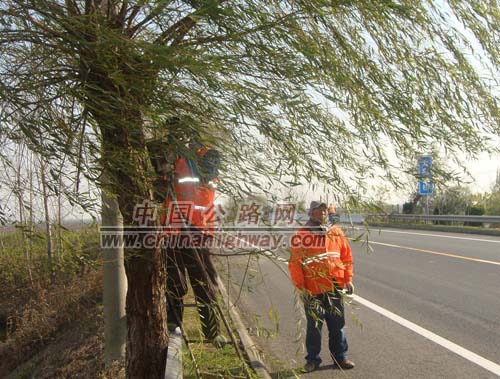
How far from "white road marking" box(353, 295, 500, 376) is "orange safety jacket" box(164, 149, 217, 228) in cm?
373

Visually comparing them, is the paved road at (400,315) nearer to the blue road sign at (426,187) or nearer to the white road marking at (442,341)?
the white road marking at (442,341)

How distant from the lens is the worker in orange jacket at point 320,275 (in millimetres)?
2906

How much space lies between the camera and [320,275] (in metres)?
2.84

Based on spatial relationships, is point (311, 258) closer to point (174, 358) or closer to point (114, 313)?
point (174, 358)

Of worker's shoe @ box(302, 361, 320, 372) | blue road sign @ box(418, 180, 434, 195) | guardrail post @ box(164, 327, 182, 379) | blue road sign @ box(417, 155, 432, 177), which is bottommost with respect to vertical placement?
worker's shoe @ box(302, 361, 320, 372)

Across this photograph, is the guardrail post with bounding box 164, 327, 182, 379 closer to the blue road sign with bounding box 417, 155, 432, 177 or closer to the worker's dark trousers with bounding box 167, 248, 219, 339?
the worker's dark trousers with bounding box 167, 248, 219, 339

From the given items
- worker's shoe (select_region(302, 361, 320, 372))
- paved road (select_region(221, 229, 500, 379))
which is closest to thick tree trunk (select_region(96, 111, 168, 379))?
paved road (select_region(221, 229, 500, 379))

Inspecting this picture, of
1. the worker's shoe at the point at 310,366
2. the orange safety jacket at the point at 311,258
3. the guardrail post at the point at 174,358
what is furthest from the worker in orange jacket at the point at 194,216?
the worker's shoe at the point at 310,366

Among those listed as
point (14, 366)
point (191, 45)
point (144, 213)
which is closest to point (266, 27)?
point (191, 45)

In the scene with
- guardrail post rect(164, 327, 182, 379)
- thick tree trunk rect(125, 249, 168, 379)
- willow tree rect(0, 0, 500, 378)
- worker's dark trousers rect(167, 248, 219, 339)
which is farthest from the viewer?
worker's dark trousers rect(167, 248, 219, 339)

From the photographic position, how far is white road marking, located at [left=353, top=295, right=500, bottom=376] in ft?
17.0

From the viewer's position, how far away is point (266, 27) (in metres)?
2.43

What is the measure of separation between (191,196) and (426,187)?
1.37 m

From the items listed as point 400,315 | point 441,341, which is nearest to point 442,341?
point 441,341
